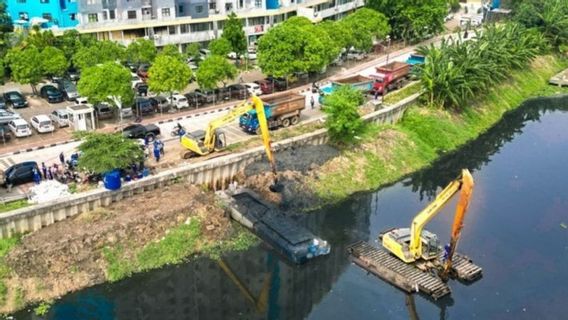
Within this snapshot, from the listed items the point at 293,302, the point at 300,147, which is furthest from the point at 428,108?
the point at 293,302

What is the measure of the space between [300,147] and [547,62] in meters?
54.1

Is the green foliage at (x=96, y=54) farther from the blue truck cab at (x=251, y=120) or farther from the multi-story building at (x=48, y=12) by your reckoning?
the blue truck cab at (x=251, y=120)

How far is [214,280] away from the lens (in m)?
37.3

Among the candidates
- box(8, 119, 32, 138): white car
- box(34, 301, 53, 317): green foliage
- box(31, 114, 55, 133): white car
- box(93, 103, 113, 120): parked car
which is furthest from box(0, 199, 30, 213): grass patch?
box(93, 103, 113, 120): parked car

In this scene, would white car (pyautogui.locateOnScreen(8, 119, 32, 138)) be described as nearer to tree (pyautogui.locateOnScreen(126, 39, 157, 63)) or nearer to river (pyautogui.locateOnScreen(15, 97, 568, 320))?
tree (pyautogui.locateOnScreen(126, 39, 157, 63))

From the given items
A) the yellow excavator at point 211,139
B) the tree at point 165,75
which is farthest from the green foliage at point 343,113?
the tree at point 165,75

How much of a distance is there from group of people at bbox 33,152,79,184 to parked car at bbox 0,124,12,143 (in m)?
7.96

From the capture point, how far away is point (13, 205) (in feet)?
127

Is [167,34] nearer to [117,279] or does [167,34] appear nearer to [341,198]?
[341,198]

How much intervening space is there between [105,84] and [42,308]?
2416cm

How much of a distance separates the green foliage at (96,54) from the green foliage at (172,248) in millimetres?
29929

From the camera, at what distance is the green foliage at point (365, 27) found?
7775 centimetres

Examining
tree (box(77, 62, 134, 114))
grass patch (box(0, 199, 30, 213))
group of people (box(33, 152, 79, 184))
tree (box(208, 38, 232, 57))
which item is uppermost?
tree (box(208, 38, 232, 57))

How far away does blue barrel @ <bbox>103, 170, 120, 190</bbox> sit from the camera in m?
40.4
